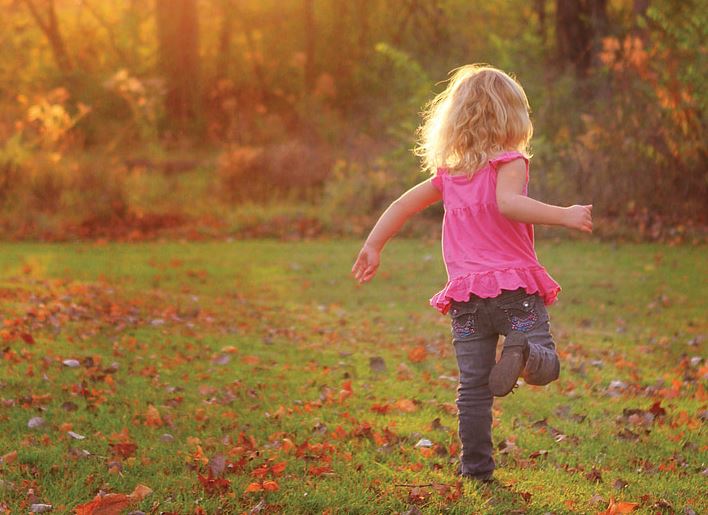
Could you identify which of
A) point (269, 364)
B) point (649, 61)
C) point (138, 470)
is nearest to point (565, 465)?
point (138, 470)

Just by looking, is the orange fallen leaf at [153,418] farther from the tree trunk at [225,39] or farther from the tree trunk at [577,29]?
the tree trunk at [225,39]

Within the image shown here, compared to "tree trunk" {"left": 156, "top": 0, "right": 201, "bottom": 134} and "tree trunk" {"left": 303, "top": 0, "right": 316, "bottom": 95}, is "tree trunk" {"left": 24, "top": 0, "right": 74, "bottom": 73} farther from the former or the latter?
"tree trunk" {"left": 303, "top": 0, "right": 316, "bottom": 95}

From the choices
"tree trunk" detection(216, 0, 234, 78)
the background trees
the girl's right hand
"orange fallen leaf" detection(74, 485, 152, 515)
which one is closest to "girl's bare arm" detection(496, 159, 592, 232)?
the girl's right hand

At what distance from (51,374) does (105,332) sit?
1403 mm

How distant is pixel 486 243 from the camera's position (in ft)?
14.0

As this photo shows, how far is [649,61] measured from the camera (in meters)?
14.3

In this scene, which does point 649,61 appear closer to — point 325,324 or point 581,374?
point 325,324

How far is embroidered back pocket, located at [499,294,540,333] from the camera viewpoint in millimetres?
4219

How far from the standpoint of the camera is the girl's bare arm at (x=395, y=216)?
4426 millimetres

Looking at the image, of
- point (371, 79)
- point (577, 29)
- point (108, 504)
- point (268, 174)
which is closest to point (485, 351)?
point (108, 504)

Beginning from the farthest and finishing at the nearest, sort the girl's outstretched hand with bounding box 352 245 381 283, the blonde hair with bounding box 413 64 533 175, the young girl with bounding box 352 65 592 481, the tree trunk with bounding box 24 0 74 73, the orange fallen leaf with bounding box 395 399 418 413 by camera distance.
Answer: the tree trunk with bounding box 24 0 74 73 → the orange fallen leaf with bounding box 395 399 418 413 → the girl's outstretched hand with bounding box 352 245 381 283 → the blonde hair with bounding box 413 64 533 175 → the young girl with bounding box 352 65 592 481

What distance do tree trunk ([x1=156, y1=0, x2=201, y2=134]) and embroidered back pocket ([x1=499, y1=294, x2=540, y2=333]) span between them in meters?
17.7

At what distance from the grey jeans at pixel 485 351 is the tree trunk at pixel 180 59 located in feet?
57.5

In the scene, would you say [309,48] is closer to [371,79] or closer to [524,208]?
[371,79]
